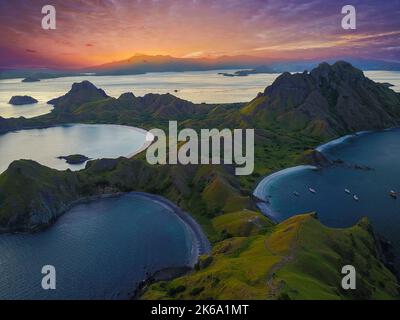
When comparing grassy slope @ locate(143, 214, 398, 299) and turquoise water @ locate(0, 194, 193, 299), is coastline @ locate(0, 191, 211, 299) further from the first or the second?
grassy slope @ locate(143, 214, 398, 299)

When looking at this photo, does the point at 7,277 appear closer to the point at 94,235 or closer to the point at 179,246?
the point at 94,235

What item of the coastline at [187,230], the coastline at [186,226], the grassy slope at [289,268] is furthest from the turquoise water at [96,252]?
the grassy slope at [289,268]

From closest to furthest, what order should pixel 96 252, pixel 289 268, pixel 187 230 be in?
pixel 289 268 < pixel 96 252 < pixel 187 230

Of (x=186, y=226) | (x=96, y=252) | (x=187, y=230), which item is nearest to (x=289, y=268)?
(x=187, y=230)

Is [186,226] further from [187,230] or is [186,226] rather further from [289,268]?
[289,268]

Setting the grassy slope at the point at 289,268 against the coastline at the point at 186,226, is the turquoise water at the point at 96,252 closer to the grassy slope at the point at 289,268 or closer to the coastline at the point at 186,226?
the coastline at the point at 186,226
